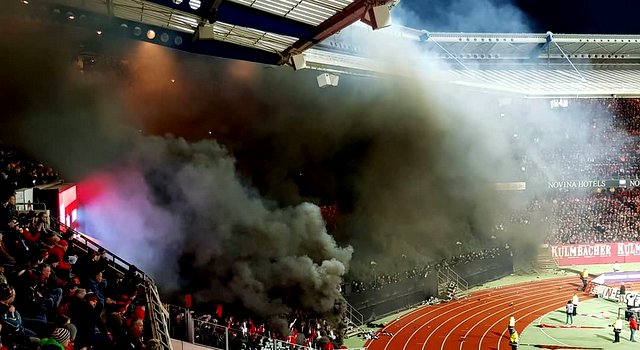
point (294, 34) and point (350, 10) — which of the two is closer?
point (350, 10)

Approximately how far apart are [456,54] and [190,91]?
1220cm

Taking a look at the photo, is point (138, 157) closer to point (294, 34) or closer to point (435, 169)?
point (294, 34)

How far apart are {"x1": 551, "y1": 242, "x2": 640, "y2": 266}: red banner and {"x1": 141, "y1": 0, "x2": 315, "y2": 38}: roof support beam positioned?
24.5 metres

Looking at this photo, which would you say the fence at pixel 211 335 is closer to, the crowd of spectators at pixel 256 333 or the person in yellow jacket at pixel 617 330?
the crowd of spectators at pixel 256 333

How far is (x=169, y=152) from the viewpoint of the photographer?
22344mm

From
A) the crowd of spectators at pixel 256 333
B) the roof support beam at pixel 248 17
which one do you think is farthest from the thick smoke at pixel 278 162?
the roof support beam at pixel 248 17

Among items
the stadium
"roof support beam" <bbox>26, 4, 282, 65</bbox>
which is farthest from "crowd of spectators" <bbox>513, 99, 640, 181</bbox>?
"roof support beam" <bbox>26, 4, 282, 65</bbox>

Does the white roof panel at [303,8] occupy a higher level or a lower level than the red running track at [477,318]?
higher

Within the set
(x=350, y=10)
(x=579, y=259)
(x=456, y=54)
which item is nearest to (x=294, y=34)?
(x=350, y=10)

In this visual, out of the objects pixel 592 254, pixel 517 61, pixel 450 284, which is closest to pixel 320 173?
pixel 450 284

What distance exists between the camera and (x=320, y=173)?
29562mm

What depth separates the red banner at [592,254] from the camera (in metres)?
31.3

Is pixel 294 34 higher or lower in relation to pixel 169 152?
higher

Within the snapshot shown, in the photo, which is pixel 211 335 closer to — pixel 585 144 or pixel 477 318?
pixel 477 318
